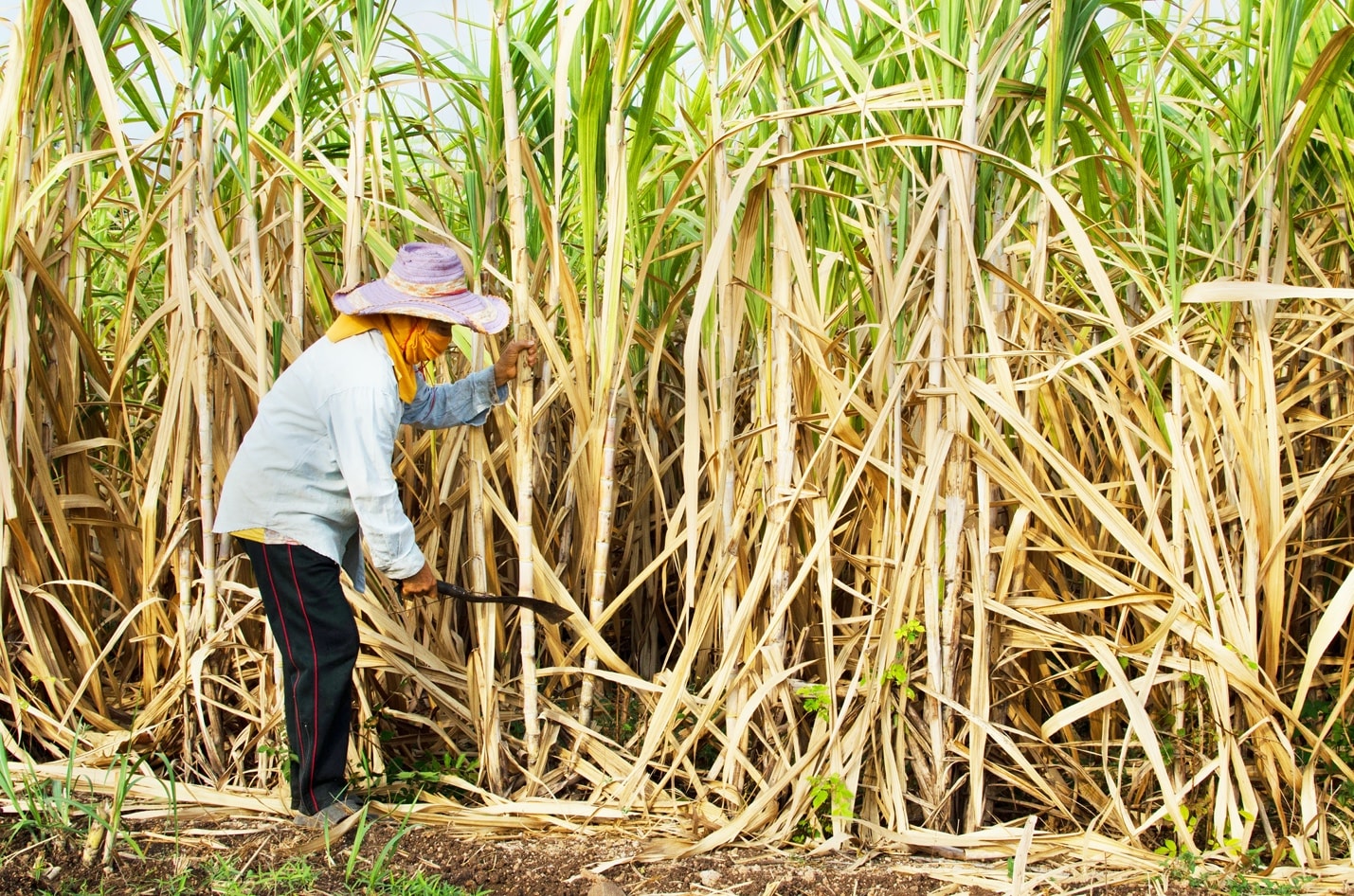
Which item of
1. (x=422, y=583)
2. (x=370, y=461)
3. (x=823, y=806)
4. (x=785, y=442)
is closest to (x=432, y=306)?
(x=370, y=461)

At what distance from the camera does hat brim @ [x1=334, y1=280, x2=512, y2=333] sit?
219 cm

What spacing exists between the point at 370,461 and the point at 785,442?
2.56ft

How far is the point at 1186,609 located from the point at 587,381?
1195 mm

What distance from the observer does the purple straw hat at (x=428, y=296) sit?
7.20 ft

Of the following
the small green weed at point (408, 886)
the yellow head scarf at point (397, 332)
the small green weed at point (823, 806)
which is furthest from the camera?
the yellow head scarf at point (397, 332)

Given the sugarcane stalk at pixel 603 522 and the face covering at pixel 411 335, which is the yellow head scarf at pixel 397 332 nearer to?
the face covering at pixel 411 335

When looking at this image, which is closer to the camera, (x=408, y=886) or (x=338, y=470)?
(x=408, y=886)

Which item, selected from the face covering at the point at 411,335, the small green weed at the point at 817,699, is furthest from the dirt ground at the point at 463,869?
the face covering at the point at 411,335

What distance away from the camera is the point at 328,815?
7.53 ft

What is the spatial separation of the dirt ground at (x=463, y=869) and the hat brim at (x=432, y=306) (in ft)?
3.08

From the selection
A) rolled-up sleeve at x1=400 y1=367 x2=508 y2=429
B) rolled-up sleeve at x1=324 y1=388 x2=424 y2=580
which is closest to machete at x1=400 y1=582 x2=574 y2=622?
rolled-up sleeve at x1=324 y1=388 x2=424 y2=580

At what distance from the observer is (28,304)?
259 centimetres

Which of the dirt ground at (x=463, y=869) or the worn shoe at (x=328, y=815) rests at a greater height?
the worn shoe at (x=328, y=815)

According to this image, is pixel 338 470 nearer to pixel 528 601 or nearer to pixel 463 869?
pixel 528 601
